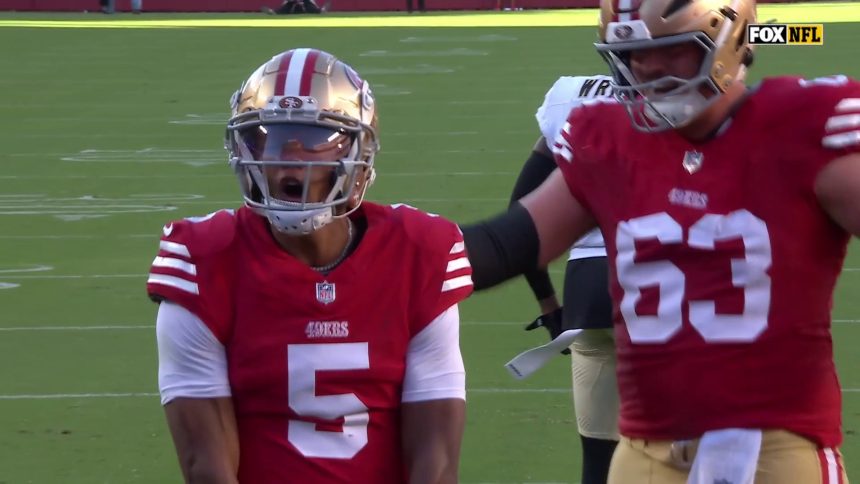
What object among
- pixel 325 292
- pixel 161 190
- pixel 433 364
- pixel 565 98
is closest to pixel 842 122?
pixel 433 364

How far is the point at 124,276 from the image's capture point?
8.91 m

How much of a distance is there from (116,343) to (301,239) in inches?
190

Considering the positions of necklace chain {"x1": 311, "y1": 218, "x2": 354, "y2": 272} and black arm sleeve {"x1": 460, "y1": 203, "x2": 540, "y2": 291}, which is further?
black arm sleeve {"x1": 460, "y1": 203, "x2": 540, "y2": 291}

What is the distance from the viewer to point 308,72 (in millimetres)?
2988

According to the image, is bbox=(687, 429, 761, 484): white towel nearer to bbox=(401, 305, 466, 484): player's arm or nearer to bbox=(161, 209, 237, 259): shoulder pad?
bbox=(401, 305, 466, 484): player's arm

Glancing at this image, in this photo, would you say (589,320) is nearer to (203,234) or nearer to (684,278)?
(684,278)

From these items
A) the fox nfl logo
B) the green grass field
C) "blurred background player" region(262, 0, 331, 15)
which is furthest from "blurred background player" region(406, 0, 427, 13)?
→ the fox nfl logo

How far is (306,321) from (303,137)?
33 centimetres

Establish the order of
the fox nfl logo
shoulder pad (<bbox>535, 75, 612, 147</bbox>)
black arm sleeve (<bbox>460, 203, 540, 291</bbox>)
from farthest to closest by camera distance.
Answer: the fox nfl logo
shoulder pad (<bbox>535, 75, 612, 147</bbox>)
black arm sleeve (<bbox>460, 203, 540, 291</bbox>)

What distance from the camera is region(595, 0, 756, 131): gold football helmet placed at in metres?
2.83

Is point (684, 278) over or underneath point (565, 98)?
over

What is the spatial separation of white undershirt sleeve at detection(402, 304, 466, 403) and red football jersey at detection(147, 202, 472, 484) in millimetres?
17

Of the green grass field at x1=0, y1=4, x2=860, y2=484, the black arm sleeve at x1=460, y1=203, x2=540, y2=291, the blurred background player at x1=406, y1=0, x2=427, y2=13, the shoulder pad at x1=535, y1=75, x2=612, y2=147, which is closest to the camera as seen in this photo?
the black arm sleeve at x1=460, y1=203, x2=540, y2=291

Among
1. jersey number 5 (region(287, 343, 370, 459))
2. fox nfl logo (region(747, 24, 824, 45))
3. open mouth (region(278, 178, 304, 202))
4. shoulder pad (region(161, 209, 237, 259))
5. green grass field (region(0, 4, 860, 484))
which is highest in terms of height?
open mouth (region(278, 178, 304, 202))
